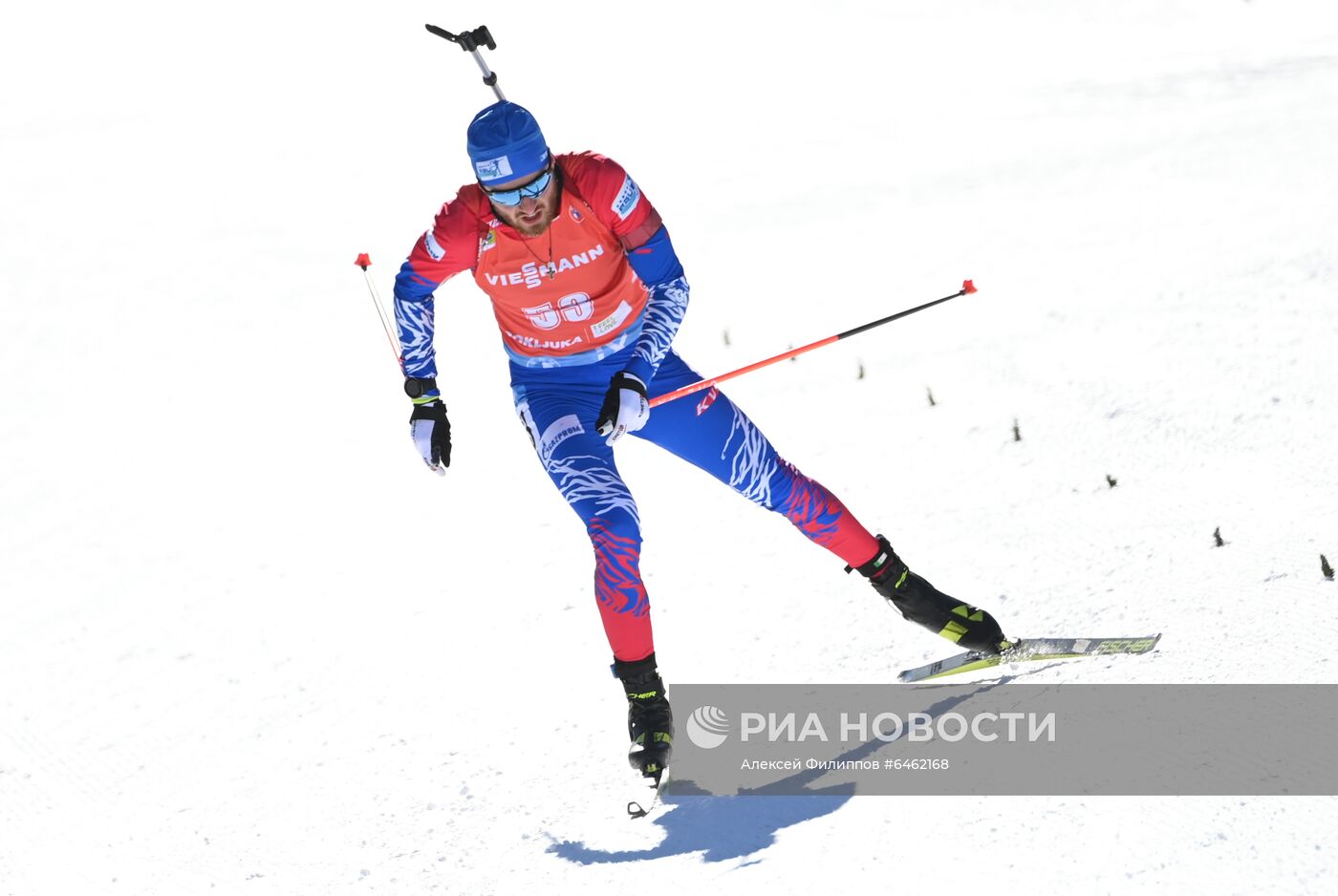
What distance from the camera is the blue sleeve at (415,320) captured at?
5.51 m

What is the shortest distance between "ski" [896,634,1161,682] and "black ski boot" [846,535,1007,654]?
0.07 meters

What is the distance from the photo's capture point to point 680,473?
28.9 feet

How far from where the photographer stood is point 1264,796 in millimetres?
4566

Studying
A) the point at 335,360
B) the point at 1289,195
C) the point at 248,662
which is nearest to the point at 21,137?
the point at 335,360

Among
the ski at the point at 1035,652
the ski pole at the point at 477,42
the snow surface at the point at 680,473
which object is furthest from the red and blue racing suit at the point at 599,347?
the snow surface at the point at 680,473

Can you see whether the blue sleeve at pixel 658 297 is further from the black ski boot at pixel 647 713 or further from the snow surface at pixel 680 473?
the snow surface at pixel 680 473

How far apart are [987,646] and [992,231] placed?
6.52 m

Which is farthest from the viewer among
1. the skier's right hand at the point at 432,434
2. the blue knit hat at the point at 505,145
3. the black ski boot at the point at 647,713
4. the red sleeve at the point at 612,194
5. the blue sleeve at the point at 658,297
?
the skier's right hand at the point at 432,434

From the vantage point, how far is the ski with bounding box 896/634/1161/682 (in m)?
5.80

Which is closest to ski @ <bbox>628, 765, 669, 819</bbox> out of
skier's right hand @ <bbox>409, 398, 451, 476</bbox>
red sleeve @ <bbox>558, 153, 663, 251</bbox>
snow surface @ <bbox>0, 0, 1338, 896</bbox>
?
snow surface @ <bbox>0, 0, 1338, 896</bbox>

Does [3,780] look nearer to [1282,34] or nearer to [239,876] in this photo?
[239,876]

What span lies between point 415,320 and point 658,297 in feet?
3.46

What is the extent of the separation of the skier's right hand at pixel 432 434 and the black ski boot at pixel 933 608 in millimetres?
1991

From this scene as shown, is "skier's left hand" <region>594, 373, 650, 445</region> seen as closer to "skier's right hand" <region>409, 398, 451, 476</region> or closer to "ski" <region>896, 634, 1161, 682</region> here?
"skier's right hand" <region>409, 398, 451, 476</region>
